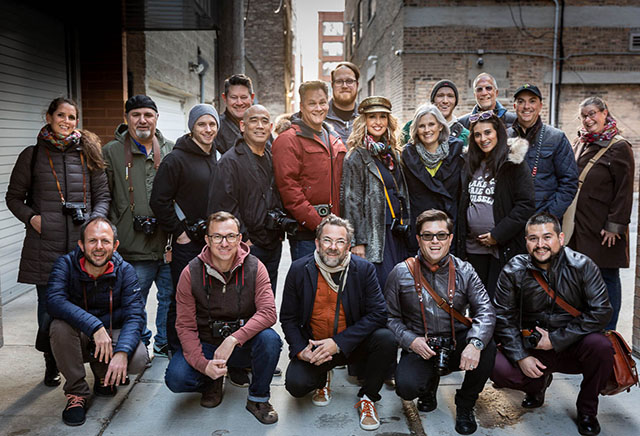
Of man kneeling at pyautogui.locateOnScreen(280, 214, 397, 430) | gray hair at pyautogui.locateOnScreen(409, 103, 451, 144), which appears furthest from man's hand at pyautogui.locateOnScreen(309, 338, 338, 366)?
gray hair at pyautogui.locateOnScreen(409, 103, 451, 144)

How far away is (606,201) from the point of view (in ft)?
13.6

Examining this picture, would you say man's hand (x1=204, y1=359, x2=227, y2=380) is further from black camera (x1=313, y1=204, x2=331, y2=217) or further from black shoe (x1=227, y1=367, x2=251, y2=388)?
black camera (x1=313, y1=204, x2=331, y2=217)

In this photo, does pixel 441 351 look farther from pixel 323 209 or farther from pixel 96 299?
pixel 96 299

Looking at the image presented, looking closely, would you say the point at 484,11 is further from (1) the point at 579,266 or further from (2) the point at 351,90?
(1) the point at 579,266

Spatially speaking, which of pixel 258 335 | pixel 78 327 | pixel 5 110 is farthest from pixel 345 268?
pixel 5 110

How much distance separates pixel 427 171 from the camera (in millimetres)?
3848

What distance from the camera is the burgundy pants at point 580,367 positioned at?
301 cm

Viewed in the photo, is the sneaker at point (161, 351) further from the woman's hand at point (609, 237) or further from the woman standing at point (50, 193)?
the woman's hand at point (609, 237)

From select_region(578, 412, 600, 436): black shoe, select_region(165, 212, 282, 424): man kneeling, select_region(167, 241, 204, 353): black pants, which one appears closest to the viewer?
select_region(578, 412, 600, 436): black shoe

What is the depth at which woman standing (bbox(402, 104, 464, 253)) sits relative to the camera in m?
3.83

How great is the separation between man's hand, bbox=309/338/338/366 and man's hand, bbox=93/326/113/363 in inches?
47.3

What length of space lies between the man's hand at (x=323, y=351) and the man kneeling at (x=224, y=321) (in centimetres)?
23

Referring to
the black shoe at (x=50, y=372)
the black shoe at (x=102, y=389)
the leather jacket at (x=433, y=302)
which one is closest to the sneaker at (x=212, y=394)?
the black shoe at (x=102, y=389)

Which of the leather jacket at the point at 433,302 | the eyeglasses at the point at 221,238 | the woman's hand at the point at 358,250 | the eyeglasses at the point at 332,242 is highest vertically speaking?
the eyeglasses at the point at 221,238
